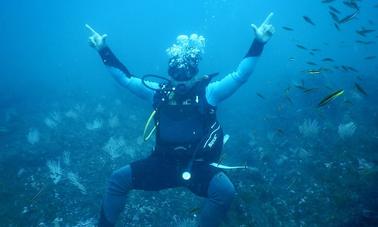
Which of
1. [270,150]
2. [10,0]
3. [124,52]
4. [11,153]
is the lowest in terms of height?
[270,150]

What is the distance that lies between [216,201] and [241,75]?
2323mm

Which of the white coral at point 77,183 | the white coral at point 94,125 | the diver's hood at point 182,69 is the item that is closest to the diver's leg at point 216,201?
the diver's hood at point 182,69

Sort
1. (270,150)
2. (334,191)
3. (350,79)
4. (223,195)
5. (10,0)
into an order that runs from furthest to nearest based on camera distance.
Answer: (10,0)
(350,79)
(270,150)
(334,191)
(223,195)

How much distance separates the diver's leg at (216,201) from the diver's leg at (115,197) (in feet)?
4.72

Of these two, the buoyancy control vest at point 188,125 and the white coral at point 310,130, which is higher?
the buoyancy control vest at point 188,125

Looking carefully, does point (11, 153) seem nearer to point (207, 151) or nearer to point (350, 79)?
point (207, 151)

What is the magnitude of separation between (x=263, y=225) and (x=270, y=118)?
8.09 metres

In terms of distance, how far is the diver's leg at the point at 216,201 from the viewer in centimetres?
471

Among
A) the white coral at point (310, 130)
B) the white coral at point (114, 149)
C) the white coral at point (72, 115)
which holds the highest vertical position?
the white coral at point (72, 115)

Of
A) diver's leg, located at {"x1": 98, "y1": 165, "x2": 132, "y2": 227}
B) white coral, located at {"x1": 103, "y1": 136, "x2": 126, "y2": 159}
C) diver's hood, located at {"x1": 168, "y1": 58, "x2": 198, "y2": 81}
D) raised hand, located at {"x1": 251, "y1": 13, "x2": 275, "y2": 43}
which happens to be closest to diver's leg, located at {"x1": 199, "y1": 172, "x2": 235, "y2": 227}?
diver's leg, located at {"x1": 98, "y1": 165, "x2": 132, "y2": 227}

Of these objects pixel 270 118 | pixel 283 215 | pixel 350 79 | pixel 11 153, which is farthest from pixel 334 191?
pixel 350 79

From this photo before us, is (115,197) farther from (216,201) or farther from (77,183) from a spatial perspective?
(77,183)

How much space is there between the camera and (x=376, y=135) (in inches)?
356

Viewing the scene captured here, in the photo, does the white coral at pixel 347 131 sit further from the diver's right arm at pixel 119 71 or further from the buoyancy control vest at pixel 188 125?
the diver's right arm at pixel 119 71
